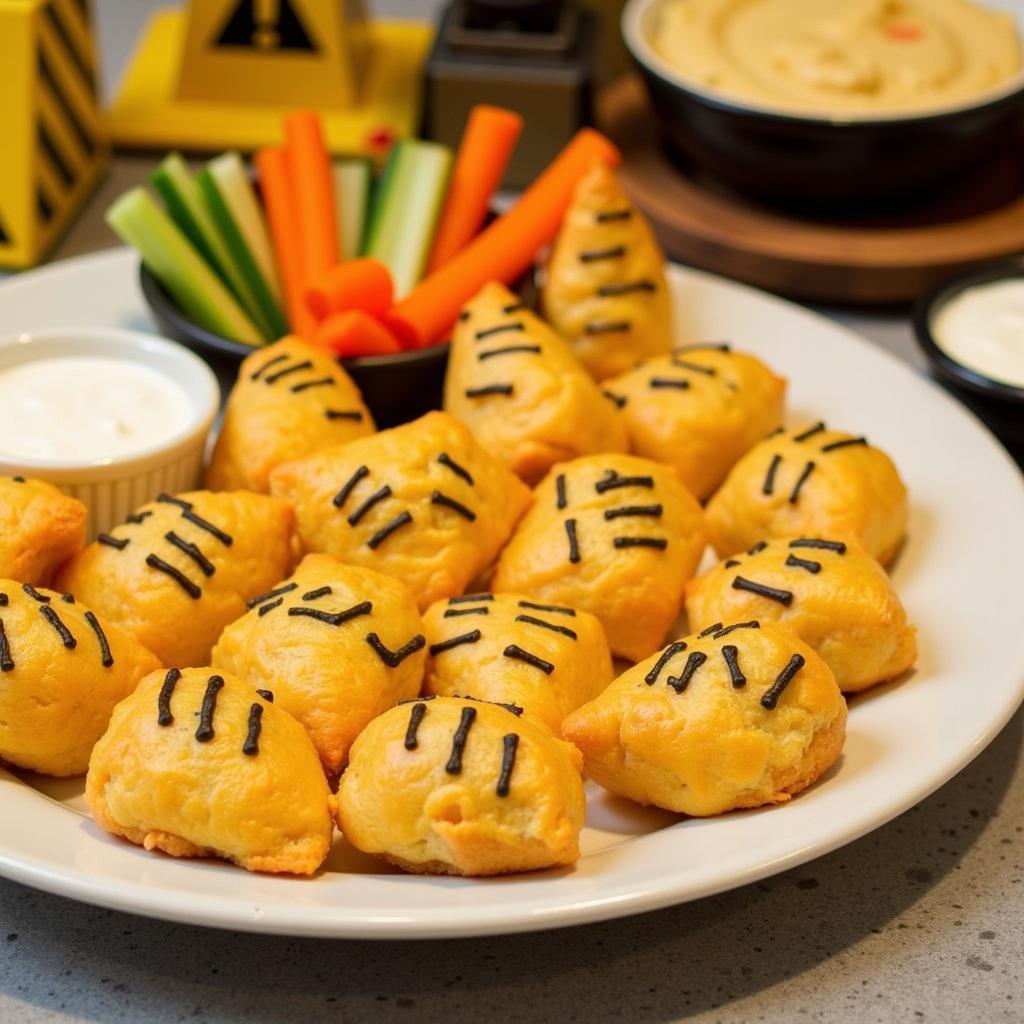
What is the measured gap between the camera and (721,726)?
1.79 meters

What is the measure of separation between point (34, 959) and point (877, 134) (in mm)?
2316

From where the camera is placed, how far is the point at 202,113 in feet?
12.5

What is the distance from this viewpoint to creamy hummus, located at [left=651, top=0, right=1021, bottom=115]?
10.8 feet

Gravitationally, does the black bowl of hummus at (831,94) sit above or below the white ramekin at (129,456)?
above

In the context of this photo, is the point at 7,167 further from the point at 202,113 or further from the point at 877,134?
the point at 877,134

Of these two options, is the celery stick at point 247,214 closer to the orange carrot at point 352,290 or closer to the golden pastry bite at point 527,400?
the orange carrot at point 352,290

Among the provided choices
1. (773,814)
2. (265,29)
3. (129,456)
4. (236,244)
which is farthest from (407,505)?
(265,29)

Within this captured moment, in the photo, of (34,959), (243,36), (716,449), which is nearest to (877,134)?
(716,449)

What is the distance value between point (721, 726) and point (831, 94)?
1.95 metres

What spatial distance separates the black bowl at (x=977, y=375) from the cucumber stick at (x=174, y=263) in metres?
1.27

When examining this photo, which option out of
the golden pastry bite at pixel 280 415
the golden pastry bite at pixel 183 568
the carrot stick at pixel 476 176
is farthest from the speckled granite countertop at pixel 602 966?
the carrot stick at pixel 476 176

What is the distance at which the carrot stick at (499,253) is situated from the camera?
110 inches

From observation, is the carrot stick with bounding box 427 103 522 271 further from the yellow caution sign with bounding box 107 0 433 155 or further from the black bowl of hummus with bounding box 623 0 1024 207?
the yellow caution sign with bounding box 107 0 433 155

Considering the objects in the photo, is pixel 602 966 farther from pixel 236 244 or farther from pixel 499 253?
pixel 236 244
